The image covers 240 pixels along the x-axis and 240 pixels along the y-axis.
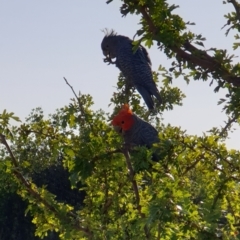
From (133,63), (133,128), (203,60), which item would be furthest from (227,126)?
(133,63)

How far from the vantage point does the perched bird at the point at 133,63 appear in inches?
202

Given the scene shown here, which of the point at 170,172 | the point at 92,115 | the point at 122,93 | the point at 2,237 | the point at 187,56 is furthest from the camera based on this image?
the point at 2,237

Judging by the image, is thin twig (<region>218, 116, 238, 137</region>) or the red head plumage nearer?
thin twig (<region>218, 116, 238, 137</region>)

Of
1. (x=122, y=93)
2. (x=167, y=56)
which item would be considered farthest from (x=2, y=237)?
(x=167, y=56)

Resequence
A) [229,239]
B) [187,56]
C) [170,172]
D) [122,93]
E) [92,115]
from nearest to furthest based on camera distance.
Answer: [229,239]
[170,172]
[187,56]
[92,115]
[122,93]

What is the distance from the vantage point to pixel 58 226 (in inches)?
124

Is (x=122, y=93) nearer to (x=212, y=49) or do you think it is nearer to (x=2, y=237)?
(x=212, y=49)

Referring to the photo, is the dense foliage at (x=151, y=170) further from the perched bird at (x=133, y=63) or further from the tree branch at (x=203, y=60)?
the perched bird at (x=133, y=63)

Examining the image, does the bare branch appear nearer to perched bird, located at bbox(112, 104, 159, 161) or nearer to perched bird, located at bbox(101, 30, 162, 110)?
perched bird, located at bbox(112, 104, 159, 161)

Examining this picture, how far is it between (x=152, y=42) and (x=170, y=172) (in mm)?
614

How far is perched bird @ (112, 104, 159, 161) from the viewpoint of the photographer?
11.5ft

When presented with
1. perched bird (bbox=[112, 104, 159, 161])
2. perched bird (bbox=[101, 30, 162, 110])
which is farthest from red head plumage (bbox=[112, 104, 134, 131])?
perched bird (bbox=[101, 30, 162, 110])

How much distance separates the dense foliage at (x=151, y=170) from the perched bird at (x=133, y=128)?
331 millimetres

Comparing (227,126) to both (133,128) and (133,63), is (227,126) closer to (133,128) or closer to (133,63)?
(133,128)
